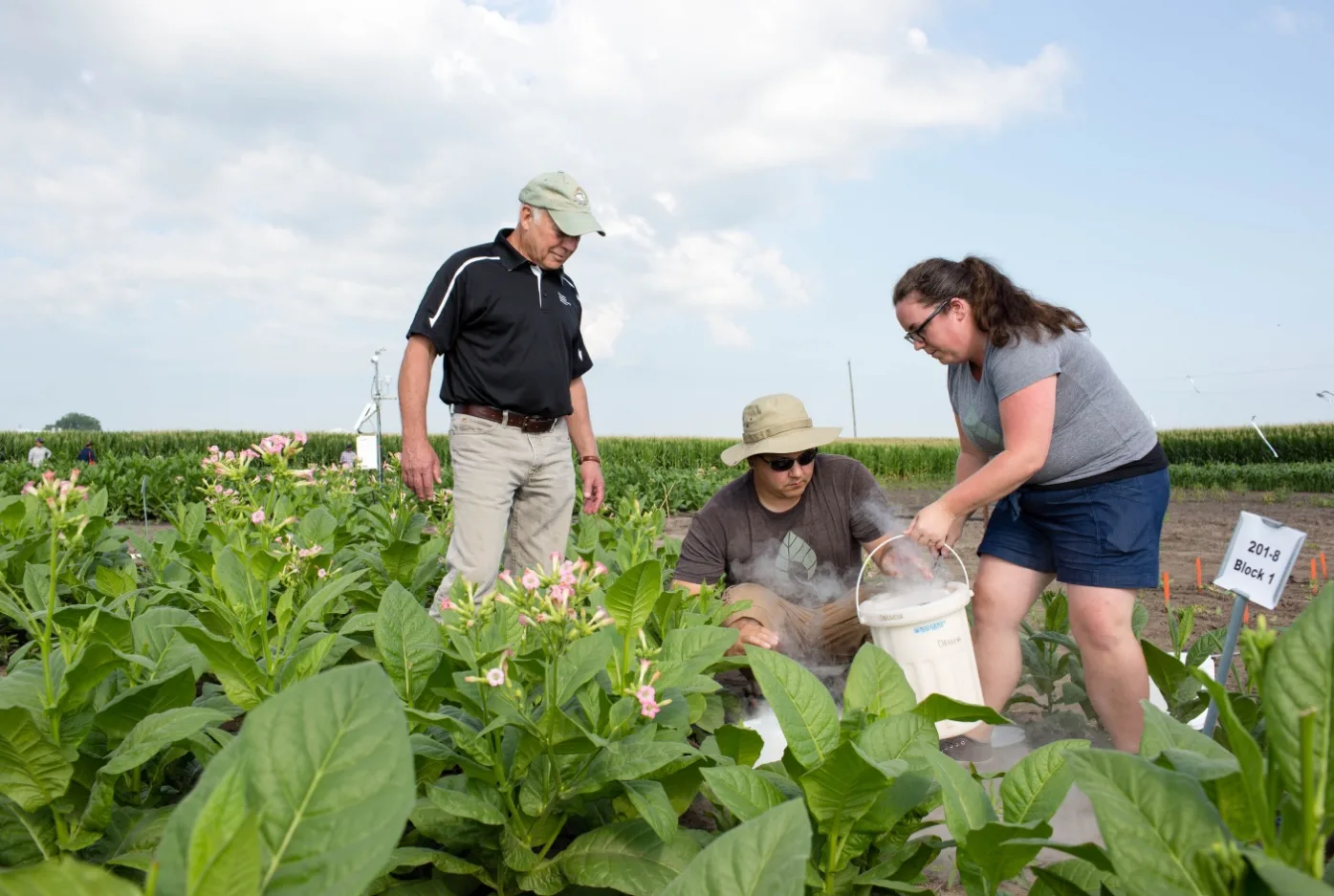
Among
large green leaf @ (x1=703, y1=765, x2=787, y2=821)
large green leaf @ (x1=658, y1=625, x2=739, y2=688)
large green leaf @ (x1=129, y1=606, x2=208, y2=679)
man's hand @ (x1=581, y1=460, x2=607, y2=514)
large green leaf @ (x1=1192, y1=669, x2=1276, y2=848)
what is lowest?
large green leaf @ (x1=703, y1=765, x2=787, y2=821)

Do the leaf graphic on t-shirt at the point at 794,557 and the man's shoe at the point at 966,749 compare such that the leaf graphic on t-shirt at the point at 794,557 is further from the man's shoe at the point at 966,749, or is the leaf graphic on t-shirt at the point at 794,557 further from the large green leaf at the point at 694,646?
the large green leaf at the point at 694,646

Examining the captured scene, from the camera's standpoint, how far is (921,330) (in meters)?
3.33

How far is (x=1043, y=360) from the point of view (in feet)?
10.3

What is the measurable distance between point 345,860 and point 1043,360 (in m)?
2.84

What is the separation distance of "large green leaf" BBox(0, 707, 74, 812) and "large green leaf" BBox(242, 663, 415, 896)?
1.22 metres

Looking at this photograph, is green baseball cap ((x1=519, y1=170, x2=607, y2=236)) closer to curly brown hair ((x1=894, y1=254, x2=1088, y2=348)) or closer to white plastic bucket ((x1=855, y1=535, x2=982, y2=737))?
curly brown hair ((x1=894, y1=254, x2=1088, y2=348))

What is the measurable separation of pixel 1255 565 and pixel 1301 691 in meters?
2.15

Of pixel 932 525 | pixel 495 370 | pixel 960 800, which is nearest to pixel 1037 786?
pixel 960 800

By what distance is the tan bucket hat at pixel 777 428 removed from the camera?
12.5ft

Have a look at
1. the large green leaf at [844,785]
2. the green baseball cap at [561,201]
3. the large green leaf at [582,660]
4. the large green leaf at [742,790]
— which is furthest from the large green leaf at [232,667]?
the green baseball cap at [561,201]

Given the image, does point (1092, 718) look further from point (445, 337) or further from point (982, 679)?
point (445, 337)

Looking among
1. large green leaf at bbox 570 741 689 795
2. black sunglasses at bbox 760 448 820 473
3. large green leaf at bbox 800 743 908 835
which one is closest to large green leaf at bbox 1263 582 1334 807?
large green leaf at bbox 800 743 908 835

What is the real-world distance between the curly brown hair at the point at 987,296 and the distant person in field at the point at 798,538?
0.82 m

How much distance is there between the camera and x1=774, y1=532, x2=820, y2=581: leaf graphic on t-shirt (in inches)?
164
